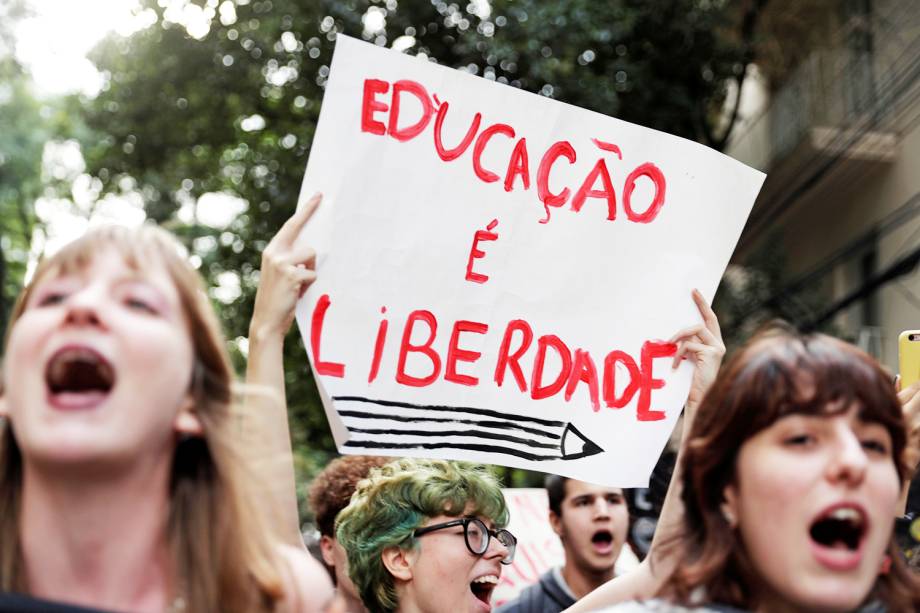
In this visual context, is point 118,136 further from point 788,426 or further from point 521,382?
point 788,426

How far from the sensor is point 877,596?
206 cm

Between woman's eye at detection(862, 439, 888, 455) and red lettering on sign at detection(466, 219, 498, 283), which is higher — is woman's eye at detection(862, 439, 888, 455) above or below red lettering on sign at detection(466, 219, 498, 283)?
below

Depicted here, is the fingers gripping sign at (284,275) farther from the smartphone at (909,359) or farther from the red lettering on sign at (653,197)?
the smartphone at (909,359)

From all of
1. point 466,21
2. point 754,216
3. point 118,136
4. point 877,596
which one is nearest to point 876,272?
point 754,216

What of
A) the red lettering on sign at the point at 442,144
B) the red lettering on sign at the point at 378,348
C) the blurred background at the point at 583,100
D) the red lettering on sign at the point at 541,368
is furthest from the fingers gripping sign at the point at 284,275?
the blurred background at the point at 583,100

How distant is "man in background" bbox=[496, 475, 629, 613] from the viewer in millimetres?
4402

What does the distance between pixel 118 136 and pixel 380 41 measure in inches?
128

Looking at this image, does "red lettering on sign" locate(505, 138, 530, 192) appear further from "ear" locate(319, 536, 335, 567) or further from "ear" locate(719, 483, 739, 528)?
"ear" locate(319, 536, 335, 567)

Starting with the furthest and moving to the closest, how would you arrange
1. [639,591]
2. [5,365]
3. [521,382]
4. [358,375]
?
[521,382] → [358,375] → [639,591] → [5,365]

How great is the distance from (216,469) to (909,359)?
2022 millimetres

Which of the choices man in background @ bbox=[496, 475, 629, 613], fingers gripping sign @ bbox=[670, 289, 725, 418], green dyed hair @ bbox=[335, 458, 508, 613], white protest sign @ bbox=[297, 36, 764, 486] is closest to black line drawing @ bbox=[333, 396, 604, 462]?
white protest sign @ bbox=[297, 36, 764, 486]

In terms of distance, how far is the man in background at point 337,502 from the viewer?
148 inches

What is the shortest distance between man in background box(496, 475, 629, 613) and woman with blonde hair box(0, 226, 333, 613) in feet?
8.14

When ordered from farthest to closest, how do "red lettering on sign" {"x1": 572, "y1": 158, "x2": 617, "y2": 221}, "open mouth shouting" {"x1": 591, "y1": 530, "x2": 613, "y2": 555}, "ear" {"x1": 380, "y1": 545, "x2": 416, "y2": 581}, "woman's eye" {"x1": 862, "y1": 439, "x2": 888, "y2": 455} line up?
1. "open mouth shouting" {"x1": 591, "y1": 530, "x2": 613, "y2": 555}
2. "ear" {"x1": 380, "y1": 545, "x2": 416, "y2": 581}
3. "red lettering on sign" {"x1": 572, "y1": 158, "x2": 617, "y2": 221}
4. "woman's eye" {"x1": 862, "y1": 439, "x2": 888, "y2": 455}
